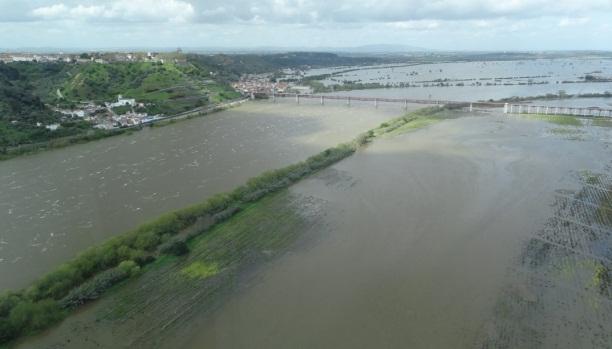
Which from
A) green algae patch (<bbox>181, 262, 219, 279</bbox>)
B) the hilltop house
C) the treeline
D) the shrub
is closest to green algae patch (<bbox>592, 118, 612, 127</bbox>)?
green algae patch (<bbox>181, 262, 219, 279</bbox>)

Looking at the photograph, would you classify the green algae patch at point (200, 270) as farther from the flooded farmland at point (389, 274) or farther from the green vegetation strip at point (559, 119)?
the green vegetation strip at point (559, 119)

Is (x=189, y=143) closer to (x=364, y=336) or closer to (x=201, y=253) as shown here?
(x=201, y=253)

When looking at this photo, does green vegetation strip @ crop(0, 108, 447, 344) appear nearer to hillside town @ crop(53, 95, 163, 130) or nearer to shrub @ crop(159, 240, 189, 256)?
shrub @ crop(159, 240, 189, 256)

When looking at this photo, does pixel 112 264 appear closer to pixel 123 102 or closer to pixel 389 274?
pixel 389 274

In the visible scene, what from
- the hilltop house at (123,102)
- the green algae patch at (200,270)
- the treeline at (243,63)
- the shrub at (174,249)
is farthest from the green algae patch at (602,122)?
the treeline at (243,63)

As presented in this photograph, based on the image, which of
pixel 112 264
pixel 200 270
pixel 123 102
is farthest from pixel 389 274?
pixel 123 102

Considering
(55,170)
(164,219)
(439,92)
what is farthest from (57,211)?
(439,92)

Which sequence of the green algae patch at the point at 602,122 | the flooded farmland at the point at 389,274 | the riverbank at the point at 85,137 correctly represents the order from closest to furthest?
the flooded farmland at the point at 389,274 < the riverbank at the point at 85,137 < the green algae patch at the point at 602,122
